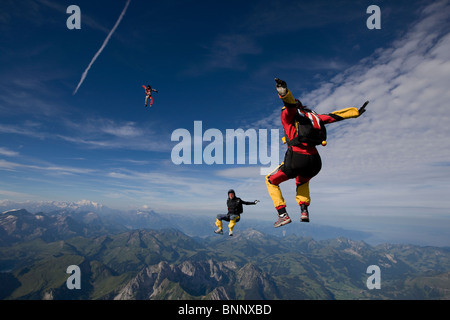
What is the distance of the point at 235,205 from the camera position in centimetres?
1153

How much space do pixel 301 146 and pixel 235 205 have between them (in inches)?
241

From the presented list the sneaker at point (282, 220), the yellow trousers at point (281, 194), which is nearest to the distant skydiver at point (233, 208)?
the yellow trousers at point (281, 194)

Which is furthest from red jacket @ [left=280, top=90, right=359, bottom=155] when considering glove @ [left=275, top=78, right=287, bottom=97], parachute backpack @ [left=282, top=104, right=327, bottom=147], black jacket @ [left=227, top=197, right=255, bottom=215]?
black jacket @ [left=227, top=197, right=255, bottom=215]

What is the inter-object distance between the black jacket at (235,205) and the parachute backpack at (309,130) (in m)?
5.95

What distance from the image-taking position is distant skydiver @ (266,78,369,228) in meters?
6.25

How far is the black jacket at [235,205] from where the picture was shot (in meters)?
11.5

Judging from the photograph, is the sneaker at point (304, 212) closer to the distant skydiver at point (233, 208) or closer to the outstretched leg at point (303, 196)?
the outstretched leg at point (303, 196)

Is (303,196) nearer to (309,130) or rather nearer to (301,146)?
(301,146)

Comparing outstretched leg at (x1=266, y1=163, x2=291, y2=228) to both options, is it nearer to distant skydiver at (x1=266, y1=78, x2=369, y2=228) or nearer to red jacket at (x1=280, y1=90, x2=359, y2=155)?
distant skydiver at (x1=266, y1=78, x2=369, y2=228)
